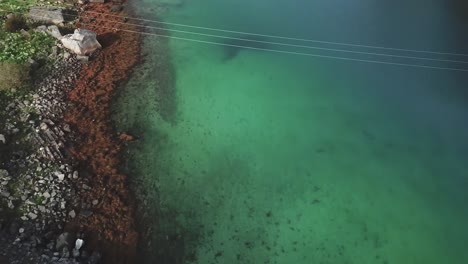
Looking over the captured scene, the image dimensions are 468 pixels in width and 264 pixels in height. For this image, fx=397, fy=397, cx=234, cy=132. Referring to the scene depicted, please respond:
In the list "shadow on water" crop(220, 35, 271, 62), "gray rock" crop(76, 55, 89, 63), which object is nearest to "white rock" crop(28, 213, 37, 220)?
"gray rock" crop(76, 55, 89, 63)

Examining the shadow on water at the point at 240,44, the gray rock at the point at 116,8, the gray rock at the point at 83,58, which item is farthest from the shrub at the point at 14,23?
the shadow on water at the point at 240,44

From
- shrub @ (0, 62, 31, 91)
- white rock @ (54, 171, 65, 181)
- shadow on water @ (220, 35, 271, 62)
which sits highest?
shrub @ (0, 62, 31, 91)

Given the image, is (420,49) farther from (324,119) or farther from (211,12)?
(211,12)

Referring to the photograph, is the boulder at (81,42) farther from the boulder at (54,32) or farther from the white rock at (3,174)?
the white rock at (3,174)

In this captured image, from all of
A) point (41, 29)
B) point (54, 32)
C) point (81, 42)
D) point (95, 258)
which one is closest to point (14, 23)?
point (41, 29)

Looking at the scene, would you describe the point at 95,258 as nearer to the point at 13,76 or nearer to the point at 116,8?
the point at 13,76

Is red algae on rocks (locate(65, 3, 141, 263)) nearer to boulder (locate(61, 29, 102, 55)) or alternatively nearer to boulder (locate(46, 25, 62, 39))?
boulder (locate(61, 29, 102, 55))
